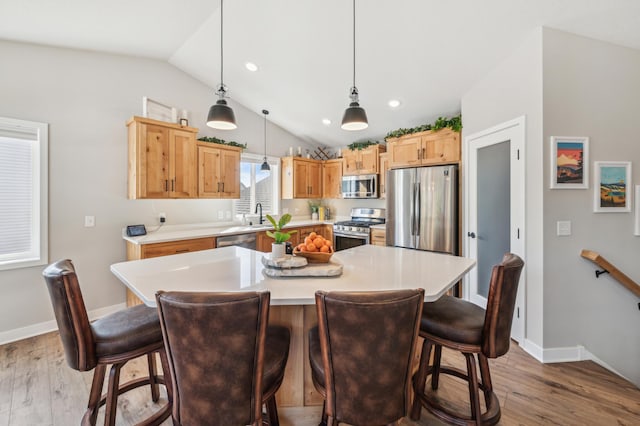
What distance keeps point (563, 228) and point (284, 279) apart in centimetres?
246

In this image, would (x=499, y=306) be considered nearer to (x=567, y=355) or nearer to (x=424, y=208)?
(x=567, y=355)

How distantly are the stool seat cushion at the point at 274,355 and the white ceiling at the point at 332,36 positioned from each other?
9.11ft

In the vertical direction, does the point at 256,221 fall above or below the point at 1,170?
below

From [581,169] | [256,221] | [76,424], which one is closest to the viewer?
[76,424]

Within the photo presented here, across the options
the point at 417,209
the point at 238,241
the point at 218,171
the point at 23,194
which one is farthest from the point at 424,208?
the point at 23,194

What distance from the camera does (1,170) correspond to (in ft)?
9.17

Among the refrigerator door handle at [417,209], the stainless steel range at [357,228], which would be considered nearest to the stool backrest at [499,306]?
the refrigerator door handle at [417,209]

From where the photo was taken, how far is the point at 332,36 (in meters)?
2.95

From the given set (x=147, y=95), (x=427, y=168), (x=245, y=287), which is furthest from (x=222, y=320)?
(x=147, y=95)

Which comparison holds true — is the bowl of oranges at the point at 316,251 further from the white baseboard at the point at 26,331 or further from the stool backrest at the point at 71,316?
the white baseboard at the point at 26,331

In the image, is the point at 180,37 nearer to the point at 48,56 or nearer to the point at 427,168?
the point at 48,56

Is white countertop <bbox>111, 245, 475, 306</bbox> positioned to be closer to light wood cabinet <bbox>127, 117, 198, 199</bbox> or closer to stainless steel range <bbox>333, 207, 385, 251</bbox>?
light wood cabinet <bbox>127, 117, 198, 199</bbox>

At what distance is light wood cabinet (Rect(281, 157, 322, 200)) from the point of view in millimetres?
5215

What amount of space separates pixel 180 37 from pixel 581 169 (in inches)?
169
